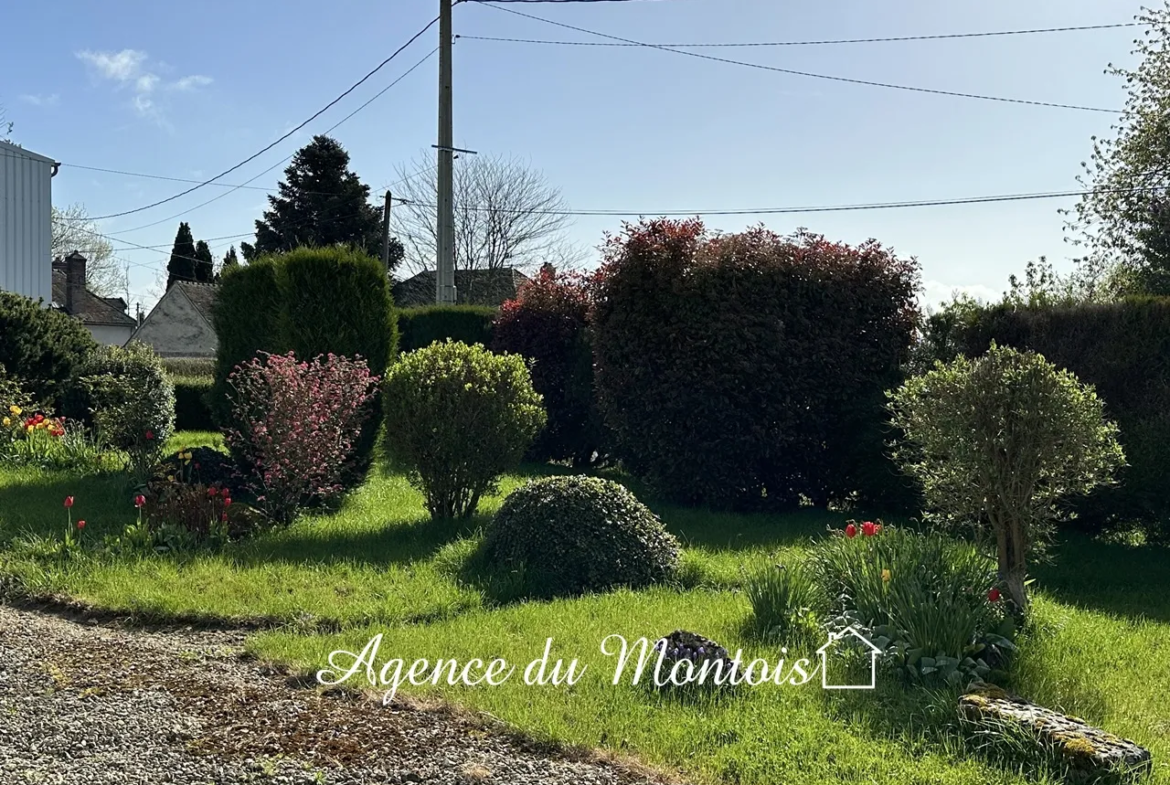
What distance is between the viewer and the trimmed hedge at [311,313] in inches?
365

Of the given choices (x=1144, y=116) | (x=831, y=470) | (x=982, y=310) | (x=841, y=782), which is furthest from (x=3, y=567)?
(x=1144, y=116)

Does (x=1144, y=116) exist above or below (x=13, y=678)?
above

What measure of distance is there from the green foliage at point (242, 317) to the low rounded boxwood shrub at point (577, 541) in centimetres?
445

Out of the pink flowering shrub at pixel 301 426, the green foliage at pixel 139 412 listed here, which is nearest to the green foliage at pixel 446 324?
the green foliage at pixel 139 412

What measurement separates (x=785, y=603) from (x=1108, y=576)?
3.58 m

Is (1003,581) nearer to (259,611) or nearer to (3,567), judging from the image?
(259,611)

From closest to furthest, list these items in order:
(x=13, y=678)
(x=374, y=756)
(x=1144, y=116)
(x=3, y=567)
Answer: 1. (x=374, y=756)
2. (x=13, y=678)
3. (x=3, y=567)
4. (x=1144, y=116)

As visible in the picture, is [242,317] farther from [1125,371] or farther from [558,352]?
[1125,371]

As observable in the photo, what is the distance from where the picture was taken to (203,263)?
48.2 metres

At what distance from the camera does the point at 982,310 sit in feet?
29.3

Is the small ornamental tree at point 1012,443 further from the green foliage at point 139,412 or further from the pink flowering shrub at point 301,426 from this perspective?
the green foliage at point 139,412

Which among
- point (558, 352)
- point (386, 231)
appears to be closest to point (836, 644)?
point (558, 352)

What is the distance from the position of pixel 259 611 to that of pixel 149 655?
2.65ft

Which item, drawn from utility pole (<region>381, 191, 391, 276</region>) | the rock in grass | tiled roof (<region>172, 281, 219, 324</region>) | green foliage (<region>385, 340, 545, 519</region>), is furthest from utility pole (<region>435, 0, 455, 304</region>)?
tiled roof (<region>172, 281, 219, 324</region>)
